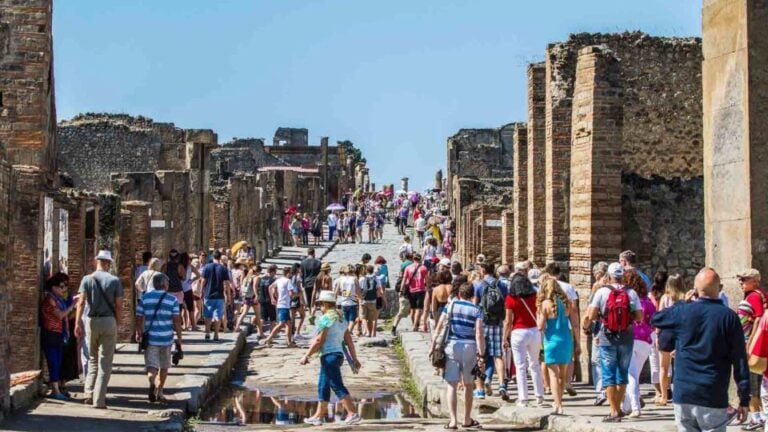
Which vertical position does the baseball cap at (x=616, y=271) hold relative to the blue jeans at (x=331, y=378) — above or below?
above

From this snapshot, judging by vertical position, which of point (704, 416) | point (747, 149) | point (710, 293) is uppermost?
point (747, 149)

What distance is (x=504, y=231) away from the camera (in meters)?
31.0

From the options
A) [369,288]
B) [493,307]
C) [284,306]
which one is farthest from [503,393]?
[369,288]

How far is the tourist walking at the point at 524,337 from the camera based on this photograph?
1491 cm

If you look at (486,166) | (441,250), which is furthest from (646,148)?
(486,166)

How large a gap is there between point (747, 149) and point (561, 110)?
25.5ft

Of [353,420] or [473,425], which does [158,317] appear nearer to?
[353,420]

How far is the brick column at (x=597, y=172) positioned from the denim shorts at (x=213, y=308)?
7247 millimetres

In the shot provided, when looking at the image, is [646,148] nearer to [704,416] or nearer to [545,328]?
[545,328]

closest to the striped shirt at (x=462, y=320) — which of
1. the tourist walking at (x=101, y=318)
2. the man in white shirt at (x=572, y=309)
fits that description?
the man in white shirt at (x=572, y=309)

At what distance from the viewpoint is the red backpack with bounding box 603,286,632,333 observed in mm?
13477

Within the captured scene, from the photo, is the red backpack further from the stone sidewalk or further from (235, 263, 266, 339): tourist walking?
(235, 263, 266, 339): tourist walking

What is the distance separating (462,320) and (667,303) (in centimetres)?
223

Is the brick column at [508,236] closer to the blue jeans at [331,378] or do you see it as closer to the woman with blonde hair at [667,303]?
the woman with blonde hair at [667,303]
